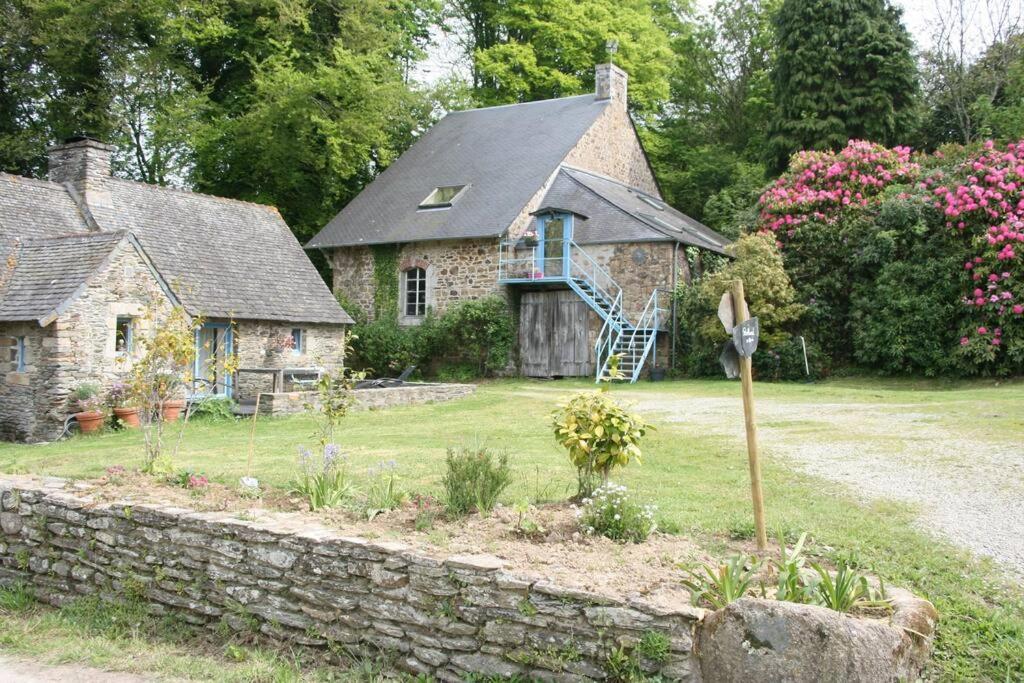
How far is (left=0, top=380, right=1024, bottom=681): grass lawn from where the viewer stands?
16.8ft

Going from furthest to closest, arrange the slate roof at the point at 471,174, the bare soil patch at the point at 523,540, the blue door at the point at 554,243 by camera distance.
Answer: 1. the slate roof at the point at 471,174
2. the blue door at the point at 554,243
3. the bare soil patch at the point at 523,540

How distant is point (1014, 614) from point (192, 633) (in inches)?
217

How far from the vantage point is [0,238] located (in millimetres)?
15945

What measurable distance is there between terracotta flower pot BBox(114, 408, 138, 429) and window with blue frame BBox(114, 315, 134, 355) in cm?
119

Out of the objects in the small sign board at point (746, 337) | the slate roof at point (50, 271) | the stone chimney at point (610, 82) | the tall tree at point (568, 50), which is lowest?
the small sign board at point (746, 337)

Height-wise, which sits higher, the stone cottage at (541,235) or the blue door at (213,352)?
the stone cottage at (541,235)

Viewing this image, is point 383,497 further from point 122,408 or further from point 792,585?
point 122,408

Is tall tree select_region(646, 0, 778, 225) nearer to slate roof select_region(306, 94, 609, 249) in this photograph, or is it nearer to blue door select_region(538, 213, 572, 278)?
slate roof select_region(306, 94, 609, 249)

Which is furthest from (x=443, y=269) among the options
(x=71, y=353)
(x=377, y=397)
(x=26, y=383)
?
(x=26, y=383)

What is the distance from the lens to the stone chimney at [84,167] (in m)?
18.2

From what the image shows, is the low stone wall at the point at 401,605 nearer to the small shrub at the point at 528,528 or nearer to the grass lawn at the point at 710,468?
the grass lawn at the point at 710,468

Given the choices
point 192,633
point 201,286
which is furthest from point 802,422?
point 201,286

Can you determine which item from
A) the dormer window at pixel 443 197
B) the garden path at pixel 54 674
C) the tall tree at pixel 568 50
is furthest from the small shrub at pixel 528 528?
the tall tree at pixel 568 50

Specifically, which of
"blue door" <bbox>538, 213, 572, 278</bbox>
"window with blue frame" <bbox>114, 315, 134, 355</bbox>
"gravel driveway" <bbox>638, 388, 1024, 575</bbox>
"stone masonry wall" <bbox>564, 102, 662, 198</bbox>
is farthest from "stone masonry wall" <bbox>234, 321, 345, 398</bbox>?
"stone masonry wall" <bbox>564, 102, 662, 198</bbox>
